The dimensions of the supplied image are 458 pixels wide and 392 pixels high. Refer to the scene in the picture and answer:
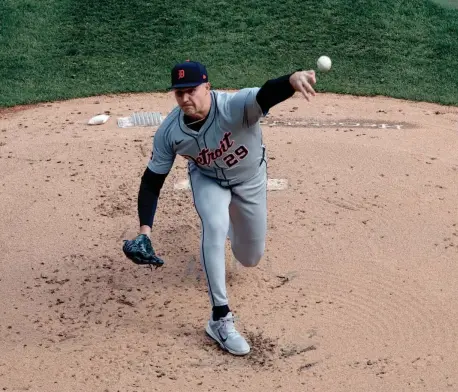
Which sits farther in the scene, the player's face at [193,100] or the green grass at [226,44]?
the green grass at [226,44]

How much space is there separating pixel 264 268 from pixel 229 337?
1097 mm

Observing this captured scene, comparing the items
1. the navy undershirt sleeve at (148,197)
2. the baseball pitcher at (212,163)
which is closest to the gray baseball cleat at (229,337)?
the baseball pitcher at (212,163)

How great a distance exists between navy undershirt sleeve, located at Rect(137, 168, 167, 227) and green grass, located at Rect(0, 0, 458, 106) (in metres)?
4.51

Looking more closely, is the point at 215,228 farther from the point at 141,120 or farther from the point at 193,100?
the point at 141,120

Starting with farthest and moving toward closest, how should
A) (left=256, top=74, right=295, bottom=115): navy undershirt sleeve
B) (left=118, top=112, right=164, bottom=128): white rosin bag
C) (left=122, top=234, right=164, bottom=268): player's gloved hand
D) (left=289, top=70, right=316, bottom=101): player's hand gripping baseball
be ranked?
(left=118, top=112, right=164, bottom=128): white rosin bag → (left=122, top=234, right=164, bottom=268): player's gloved hand → (left=256, top=74, right=295, bottom=115): navy undershirt sleeve → (left=289, top=70, right=316, bottom=101): player's hand gripping baseball

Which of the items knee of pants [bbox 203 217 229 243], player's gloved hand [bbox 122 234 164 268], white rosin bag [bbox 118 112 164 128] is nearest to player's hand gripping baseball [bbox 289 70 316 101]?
knee of pants [bbox 203 217 229 243]

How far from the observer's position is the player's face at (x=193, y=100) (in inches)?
208

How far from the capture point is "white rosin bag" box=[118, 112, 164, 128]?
889cm

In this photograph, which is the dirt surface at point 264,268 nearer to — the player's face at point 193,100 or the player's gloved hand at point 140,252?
the player's gloved hand at point 140,252

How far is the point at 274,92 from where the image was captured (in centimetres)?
509

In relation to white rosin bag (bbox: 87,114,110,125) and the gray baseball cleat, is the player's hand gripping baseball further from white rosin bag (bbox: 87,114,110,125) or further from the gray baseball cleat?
white rosin bag (bbox: 87,114,110,125)

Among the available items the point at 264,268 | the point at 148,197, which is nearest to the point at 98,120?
the point at 264,268

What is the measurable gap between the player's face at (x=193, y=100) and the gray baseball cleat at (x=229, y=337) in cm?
127

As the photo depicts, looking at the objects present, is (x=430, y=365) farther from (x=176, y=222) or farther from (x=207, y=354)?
(x=176, y=222)
